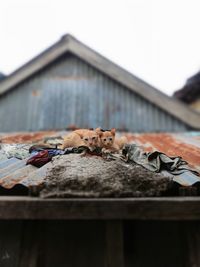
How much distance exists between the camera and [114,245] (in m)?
1.79

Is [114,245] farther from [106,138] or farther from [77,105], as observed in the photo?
[77,105]

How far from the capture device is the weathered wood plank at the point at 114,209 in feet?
5.24

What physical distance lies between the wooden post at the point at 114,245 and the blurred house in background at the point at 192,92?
8756 millimetres

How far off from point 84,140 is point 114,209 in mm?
1417

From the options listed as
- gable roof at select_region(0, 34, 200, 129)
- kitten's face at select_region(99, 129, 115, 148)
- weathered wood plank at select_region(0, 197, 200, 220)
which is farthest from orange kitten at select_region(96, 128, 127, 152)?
gable roof at select_region(0, 34, 200, 129)

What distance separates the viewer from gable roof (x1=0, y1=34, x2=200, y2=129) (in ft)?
21.5

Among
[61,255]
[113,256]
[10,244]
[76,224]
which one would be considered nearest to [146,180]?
[113,256]

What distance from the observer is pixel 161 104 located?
261 inches

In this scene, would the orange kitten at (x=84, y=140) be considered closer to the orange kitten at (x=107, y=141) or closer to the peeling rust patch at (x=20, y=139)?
the orange kitten at (x=107, y=141)

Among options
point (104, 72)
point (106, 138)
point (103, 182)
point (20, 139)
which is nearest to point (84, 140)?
point (106, 138)

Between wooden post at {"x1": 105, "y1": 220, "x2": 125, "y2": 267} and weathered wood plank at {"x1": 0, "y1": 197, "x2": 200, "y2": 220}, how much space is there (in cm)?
25

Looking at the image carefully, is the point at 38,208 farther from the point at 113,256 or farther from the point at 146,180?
the point at 146,180

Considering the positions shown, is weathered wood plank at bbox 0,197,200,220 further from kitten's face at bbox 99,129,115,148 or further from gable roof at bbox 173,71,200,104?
gable roof at bbox 173,71,200,104

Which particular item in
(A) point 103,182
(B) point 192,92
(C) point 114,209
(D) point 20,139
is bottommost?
(C) point 114,209
